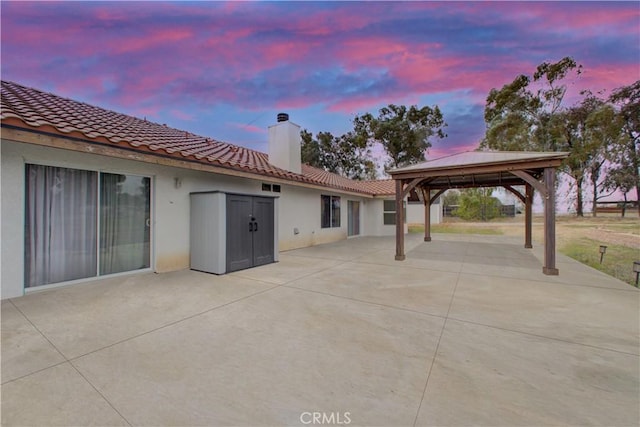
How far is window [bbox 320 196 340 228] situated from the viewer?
39.6 feet

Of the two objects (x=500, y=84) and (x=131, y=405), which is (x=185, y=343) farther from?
(x=500, y=84)

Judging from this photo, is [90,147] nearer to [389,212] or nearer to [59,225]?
[59,225]

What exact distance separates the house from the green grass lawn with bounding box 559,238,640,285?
28.4 feet

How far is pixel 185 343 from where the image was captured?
9.66 ft

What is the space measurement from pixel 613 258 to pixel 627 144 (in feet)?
80.9

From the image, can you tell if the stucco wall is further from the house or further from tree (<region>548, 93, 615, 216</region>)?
tree (<region>548, 93, 615, 216</region>)

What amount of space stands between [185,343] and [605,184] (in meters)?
38.0

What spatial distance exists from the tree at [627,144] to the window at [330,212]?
Result: 2725 cm

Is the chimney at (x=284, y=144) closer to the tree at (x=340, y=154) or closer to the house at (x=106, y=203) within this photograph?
the house at (x=106, y=203)

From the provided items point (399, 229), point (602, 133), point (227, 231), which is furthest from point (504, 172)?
point (602, 133)

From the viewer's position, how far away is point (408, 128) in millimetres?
26641

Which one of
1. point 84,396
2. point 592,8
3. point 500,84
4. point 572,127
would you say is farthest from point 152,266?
point 572,127

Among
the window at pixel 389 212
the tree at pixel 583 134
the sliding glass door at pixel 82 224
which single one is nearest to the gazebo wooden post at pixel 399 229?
the sliding glass door at pixel 82 224

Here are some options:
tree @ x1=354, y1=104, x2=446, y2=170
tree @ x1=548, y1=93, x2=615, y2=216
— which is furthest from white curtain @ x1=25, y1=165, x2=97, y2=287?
tree @ x1=548, y1=93, x2=615, y2=216
